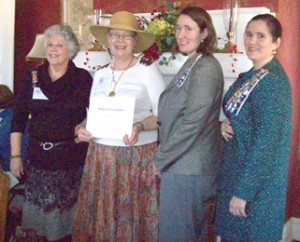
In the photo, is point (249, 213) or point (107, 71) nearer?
point (249, 213)

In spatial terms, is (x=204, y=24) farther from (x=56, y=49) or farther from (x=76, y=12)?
(x=76, y=12)

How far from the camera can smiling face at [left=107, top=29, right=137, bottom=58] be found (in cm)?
210

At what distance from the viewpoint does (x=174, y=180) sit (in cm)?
175

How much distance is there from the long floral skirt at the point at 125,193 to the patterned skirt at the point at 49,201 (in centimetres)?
20

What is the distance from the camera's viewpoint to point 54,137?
222cm

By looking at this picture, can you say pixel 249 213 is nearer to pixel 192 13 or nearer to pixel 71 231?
pixel 192 13

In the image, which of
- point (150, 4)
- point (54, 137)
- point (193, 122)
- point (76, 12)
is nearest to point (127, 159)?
point (54, 137)

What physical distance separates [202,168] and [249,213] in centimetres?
27

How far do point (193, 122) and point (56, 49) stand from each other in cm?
99

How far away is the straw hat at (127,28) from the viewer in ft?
6.93

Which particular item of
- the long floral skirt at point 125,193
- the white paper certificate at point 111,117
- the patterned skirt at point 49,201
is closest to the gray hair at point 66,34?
the white paper certificate at point 111,117

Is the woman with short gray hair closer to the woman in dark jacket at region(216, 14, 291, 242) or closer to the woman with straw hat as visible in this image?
the woman with straw hat

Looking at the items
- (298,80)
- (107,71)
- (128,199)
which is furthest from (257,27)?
(298,80)

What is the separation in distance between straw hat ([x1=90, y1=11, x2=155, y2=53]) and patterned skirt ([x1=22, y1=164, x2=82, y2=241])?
2.67 feet
